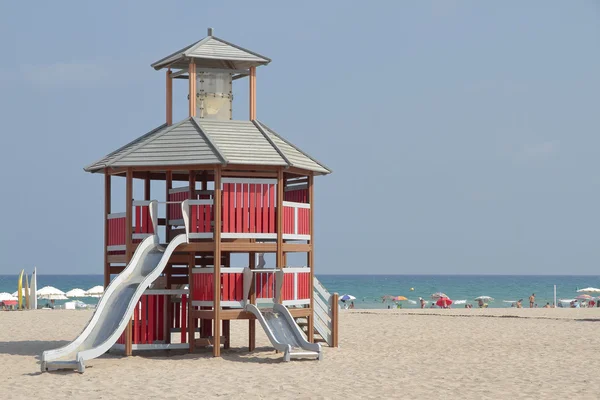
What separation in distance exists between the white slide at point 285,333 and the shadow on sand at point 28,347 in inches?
188

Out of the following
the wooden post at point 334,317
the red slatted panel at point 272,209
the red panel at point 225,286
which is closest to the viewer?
the red panel at point 225,286

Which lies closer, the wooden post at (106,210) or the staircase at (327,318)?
the wooden post at (106,210)

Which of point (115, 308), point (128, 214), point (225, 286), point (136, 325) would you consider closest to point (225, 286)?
point (225, 286)

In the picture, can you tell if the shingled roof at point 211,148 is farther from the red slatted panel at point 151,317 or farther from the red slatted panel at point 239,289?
the red slatted panel at point 151,317

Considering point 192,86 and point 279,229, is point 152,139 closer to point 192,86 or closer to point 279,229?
point 192,86

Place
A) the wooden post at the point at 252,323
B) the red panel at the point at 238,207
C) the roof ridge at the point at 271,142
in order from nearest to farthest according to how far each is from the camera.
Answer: the wooden post at the point at 252,323 < the red panel at the point at 238,207 < the roof ridge at the point at 271,142

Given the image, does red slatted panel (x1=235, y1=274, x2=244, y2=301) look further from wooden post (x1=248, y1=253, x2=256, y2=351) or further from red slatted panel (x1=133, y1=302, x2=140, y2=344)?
red slatted panel (x1=133, y1=302, x2=140, y2=344)

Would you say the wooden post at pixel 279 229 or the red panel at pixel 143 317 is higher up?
the wooden post at pixel 279 229

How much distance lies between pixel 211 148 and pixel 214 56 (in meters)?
2.31

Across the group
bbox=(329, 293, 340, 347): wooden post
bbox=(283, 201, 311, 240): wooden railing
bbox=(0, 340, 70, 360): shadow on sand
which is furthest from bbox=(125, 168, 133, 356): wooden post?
bbox=(329, 293, 340, 347): wooden post

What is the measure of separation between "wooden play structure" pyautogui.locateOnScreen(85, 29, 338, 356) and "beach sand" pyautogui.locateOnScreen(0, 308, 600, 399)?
866mm

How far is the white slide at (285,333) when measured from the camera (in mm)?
17750

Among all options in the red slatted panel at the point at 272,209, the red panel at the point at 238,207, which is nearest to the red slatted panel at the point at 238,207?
the red panel at the point at 238,207

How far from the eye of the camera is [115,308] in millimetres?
18000
